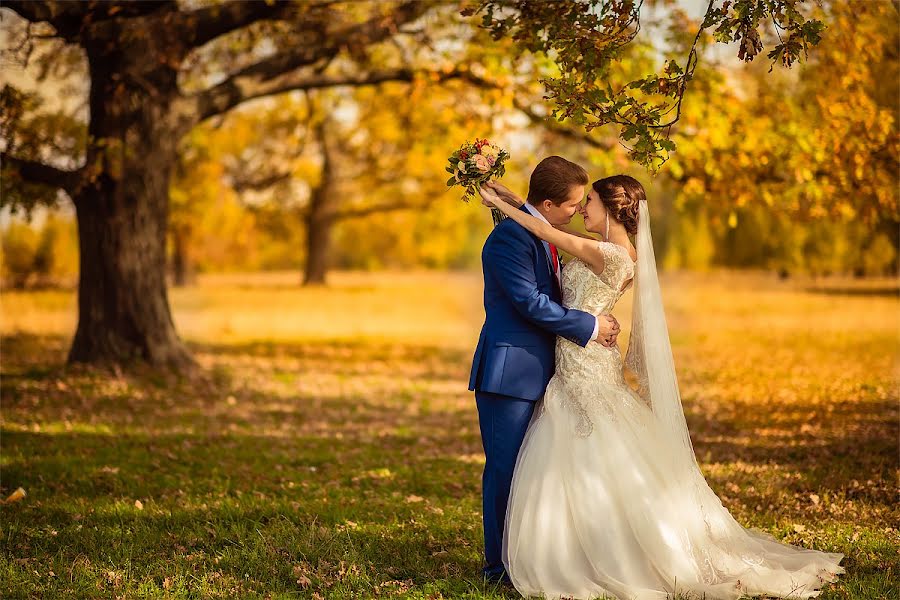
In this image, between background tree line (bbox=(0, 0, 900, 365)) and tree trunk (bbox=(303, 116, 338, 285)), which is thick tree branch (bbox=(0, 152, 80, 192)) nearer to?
background tree line (bbox=(0, 0, 900, 365))

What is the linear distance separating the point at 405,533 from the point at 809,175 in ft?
28.6

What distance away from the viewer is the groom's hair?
4.99 metres

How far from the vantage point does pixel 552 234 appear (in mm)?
4941

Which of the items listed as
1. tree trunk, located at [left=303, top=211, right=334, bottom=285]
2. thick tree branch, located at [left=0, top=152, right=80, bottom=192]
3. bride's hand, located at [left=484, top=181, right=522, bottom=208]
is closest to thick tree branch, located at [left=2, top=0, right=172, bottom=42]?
thick tree branch, located at [left=0, top=152, right=80, bottom=192]

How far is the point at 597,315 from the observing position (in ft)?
17.0

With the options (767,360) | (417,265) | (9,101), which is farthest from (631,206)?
(417,265)

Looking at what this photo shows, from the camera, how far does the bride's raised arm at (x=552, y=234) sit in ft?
16.1

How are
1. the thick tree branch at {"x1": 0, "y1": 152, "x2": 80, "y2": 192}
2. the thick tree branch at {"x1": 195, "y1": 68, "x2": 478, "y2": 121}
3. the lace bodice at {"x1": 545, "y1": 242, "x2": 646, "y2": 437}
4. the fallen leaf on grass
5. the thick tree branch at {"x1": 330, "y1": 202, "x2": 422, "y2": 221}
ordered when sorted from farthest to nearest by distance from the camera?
the thick tree branch at {"x1": 330, "y1": 202, "x2": 422, "y2": 221}, the thick tree branch at {"x1": 195, "y1": 68, "x2": 478, "y2": 121}, the thick tree branch at {"x1": 0, "y1": 152, "x2": 80, "y2": 192}, the fallen leaf on grass, the lace bodice at {"x1": 545, "y1": 242, "x2": 646, "y2": 437}

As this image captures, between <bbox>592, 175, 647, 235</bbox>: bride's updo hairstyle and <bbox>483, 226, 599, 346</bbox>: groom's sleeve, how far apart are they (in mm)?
585

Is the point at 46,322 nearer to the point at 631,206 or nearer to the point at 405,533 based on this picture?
the point at 405,533

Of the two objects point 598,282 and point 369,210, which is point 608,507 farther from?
point 369,210

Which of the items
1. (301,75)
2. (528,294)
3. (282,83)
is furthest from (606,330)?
(301,75)

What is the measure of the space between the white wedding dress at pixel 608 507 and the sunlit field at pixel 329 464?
1.24ft

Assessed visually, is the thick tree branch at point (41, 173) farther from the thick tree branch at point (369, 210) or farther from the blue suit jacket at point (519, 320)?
the thick tree branch at point (369, 210)
